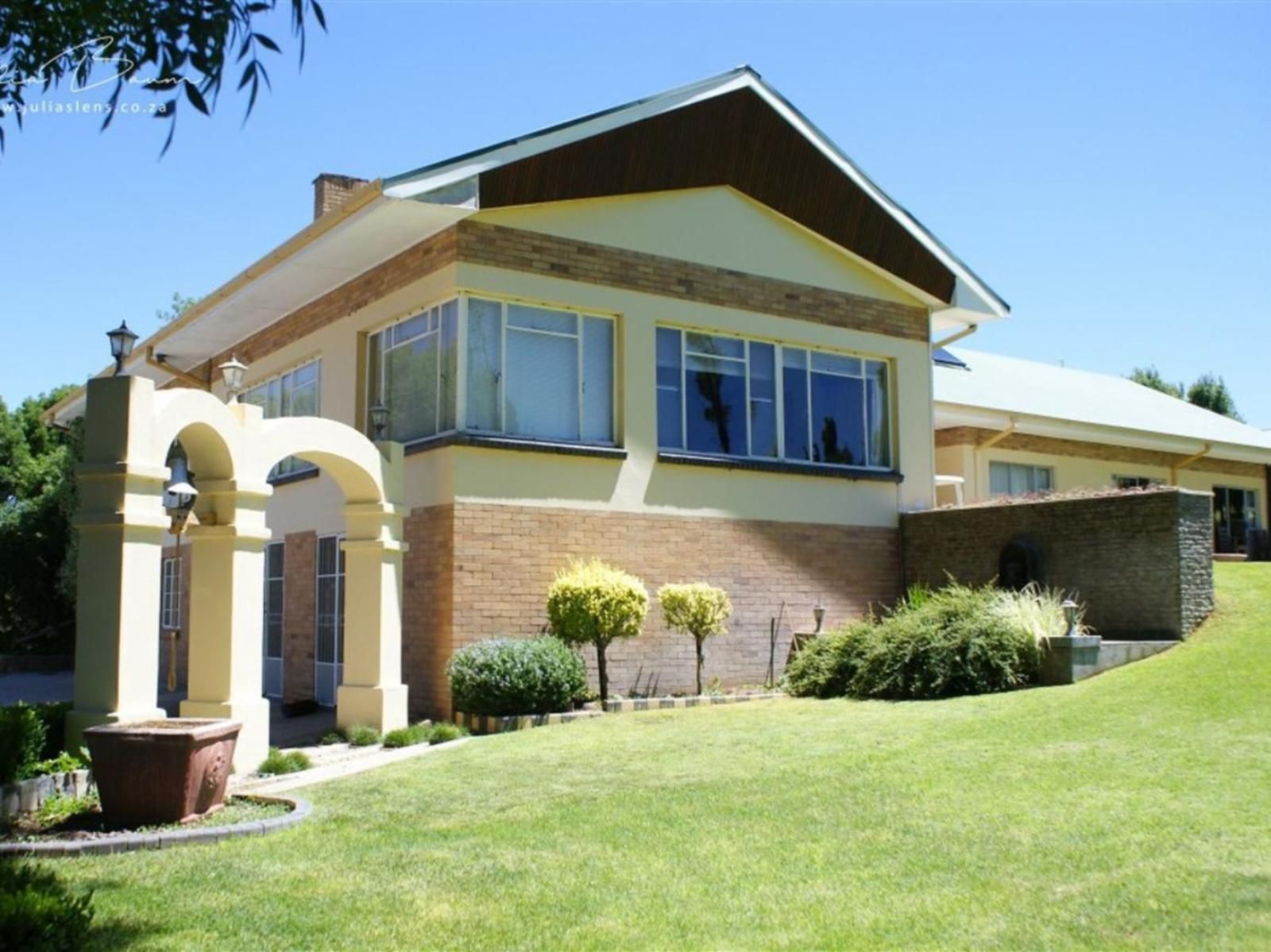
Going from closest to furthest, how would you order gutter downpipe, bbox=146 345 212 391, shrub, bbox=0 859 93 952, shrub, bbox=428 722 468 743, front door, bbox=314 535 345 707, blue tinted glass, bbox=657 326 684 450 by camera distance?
shrub, bbox=0 859 93 952 < shrub, bbox=428 722 468 743 < blue tinted glass, bbox=657 326 684 450 < front door, bbox=314 535 345 707 < gutter downpipe, bbox=146 345 212 391

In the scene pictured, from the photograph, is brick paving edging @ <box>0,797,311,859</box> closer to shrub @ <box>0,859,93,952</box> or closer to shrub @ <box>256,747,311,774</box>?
shrub @ <box>0,859,93,952</box>

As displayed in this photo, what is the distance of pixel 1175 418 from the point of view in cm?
3169

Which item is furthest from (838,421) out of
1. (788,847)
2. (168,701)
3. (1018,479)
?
(788,847)

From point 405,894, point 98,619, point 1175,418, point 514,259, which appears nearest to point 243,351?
point 514,259

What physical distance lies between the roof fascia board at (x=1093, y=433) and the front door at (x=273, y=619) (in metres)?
11.8

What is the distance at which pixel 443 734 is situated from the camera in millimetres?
14180

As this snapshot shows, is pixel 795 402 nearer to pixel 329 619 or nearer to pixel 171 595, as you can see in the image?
pixel 329 619

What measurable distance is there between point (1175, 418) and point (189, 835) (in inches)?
1121

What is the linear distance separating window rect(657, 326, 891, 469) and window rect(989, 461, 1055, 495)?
6.48 m

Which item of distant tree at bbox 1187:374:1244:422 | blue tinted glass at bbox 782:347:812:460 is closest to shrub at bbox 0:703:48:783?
blue tinted glass at bbox 782:347:812:460

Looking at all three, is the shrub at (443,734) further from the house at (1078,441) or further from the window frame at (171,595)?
the window frame at (171,595)

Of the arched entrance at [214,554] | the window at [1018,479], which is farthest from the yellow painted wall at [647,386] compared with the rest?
the window at [1018,479]

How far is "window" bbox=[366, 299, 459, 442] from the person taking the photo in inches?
655

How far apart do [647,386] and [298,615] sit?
22.4 feet
